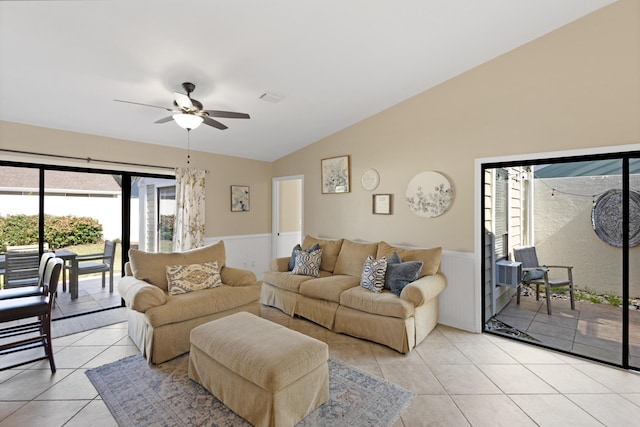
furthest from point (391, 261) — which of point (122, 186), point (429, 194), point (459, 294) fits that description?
point (122, 186)

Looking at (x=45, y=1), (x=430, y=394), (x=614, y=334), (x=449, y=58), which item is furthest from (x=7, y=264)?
(x=614, y=334)

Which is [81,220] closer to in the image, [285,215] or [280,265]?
[280,265]

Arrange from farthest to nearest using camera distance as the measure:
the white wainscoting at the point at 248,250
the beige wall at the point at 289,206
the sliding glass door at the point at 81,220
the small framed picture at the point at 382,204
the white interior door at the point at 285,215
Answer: the beige wall at the point at 289,206
the white interior door at the point at 285,215
the white wainscoting at the point at 248,250
the small framed picture at the point at 382,204
the sliding glass door at the point at 81,220

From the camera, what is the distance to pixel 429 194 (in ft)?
12.6

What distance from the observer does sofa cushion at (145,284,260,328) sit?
2750 millimetres

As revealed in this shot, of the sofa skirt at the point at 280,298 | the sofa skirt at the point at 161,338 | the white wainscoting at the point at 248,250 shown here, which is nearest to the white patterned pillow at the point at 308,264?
the sofa skirt at the point at 280,298

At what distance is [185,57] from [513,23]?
3.05 m

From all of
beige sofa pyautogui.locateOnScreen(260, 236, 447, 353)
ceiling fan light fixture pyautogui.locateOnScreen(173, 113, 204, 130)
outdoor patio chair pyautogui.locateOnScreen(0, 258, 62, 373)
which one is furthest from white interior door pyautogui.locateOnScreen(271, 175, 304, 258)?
outdoor patio chair pyautogui.locateOnScreen(0, 258, 62, 373)

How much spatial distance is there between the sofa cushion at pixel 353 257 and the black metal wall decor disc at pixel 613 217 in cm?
230

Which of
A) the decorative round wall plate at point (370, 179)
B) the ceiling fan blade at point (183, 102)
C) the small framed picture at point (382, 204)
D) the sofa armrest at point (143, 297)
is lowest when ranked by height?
the sofa armrest at point (143, 297)

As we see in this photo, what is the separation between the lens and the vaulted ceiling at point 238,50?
7.21ft

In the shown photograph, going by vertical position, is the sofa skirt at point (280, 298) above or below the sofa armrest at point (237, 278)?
below

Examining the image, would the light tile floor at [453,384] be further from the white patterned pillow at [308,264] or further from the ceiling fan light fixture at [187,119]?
the ceiling fan light fixture at [187,119]

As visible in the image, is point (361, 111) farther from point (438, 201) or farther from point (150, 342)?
point (150, 342)
